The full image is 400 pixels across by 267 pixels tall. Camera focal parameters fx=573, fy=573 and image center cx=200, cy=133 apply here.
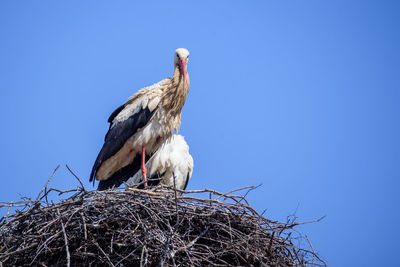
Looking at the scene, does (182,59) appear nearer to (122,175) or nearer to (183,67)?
(183,67)

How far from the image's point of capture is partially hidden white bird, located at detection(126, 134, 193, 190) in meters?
6.12

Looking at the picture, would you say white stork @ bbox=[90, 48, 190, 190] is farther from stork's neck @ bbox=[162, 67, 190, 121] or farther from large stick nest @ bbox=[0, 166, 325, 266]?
large stick nest @ bbox=[0, 166, 325, 266]

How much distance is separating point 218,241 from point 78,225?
2.86ft

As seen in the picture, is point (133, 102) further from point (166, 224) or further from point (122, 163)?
point (166, 224)

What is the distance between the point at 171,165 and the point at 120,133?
0.91 metres

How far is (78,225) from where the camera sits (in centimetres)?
352

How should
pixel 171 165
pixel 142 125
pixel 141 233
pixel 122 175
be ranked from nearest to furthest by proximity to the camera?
pixel 141 233, pixel 142 125, pixel 122 175, pixel 171 165

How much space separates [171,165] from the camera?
630cm

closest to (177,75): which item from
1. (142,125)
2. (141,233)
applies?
(142,125)

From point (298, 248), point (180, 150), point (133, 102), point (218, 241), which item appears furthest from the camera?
point (180, 150)

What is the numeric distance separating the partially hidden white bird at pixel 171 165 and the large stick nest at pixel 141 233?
2158 mm

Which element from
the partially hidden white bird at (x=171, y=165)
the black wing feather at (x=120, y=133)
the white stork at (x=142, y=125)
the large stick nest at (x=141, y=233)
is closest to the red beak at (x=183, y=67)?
the white stork at (x=142, y=125)

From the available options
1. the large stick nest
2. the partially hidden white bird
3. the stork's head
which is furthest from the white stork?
the large stick nest

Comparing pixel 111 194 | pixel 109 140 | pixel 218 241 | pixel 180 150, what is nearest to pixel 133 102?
pixel 109 140
